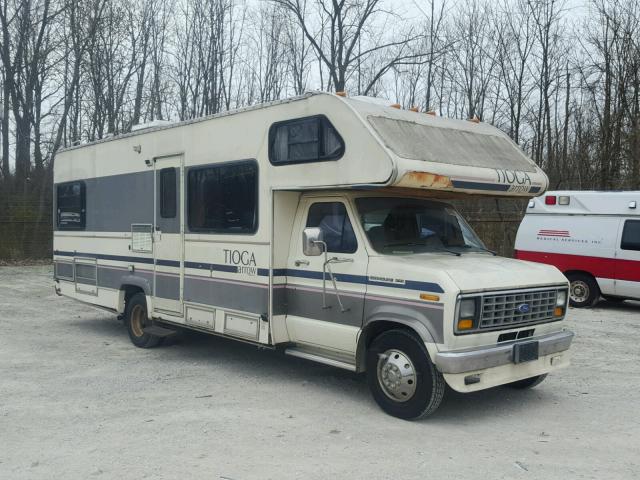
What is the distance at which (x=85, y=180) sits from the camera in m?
10.2

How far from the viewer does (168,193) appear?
8445mm

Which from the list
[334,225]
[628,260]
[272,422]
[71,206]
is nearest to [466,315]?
[334,225]

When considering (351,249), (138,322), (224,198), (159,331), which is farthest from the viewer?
(138,322)

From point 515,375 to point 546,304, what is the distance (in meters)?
0.80

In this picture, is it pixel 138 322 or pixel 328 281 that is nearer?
pixel 328 281

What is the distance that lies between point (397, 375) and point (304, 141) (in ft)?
8.31

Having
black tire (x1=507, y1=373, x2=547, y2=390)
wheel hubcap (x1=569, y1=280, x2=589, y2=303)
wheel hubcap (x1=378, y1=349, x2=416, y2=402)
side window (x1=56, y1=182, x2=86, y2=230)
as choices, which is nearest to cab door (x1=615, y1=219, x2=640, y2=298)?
wheel hubcap (x1=569, y1=280, x2=589, y2=303)

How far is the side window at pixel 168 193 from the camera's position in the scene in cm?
834

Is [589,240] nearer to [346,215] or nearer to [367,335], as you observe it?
[346,215]

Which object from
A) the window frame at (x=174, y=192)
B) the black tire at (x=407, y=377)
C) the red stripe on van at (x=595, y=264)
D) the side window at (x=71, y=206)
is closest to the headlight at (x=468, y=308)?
the black tire at (x=407, y=377)

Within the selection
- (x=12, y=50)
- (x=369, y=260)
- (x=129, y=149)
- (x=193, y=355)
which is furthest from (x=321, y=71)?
(x=369, y=260)

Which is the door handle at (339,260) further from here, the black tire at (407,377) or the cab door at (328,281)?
the black tire at (407,377)

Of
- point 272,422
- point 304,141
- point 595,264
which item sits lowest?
point 272,422

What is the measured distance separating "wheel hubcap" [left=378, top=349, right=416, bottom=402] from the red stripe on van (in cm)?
841
